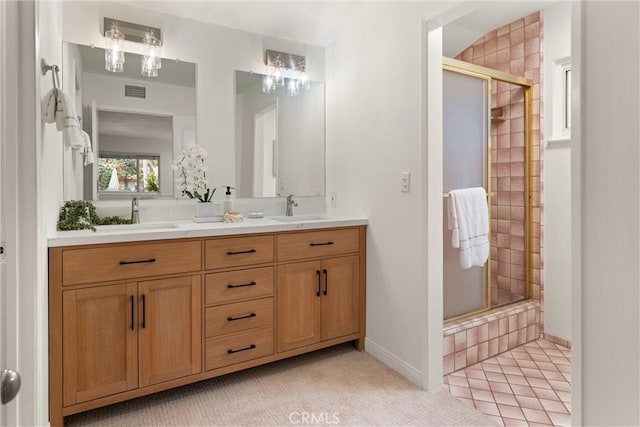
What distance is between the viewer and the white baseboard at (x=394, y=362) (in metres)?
2.14

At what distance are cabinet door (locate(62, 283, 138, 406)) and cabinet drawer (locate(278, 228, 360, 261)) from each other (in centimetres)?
83

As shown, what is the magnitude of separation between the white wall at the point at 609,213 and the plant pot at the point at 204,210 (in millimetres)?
1997

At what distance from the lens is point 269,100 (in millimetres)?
2865

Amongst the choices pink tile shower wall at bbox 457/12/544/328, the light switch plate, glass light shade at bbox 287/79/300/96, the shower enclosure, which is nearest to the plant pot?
glass light shade at bbox 287/79/300/96

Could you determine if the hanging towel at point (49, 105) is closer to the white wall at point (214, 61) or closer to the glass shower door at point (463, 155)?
the white wall at point (214, 61)

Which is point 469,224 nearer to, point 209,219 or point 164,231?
point 209,219

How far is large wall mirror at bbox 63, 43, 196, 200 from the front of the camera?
2.27 metres

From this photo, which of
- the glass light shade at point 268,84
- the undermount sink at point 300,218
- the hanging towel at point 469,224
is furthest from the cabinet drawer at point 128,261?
the hanging towel at point 469,224

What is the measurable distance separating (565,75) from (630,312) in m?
2.23

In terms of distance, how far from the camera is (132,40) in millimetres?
2408

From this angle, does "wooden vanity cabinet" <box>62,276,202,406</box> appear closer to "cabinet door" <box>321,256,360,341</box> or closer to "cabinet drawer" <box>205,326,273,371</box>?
"cabinet drawer" <box>205,326,273,371</box>

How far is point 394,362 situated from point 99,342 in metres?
1.60

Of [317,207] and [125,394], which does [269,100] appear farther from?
[125,394]

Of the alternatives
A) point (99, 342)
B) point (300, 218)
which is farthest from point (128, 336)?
point (300, 218)
